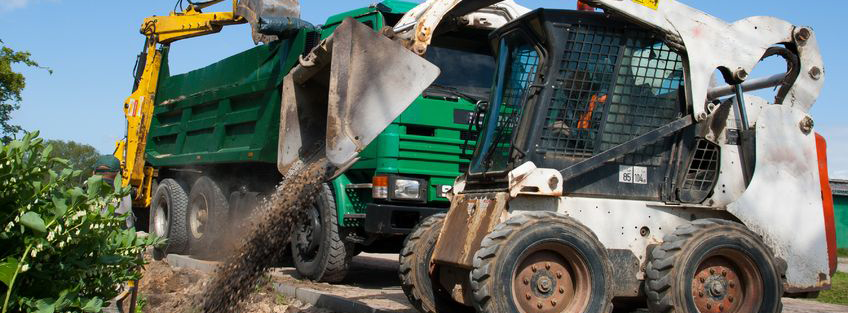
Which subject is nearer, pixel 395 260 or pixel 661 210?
pixel 661 210

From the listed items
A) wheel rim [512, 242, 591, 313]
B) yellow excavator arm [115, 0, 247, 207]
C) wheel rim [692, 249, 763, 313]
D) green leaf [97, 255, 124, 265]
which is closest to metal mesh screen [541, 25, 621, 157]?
wheel rim [512, 242, 591, 313]

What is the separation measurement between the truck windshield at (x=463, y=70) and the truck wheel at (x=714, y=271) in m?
3.59

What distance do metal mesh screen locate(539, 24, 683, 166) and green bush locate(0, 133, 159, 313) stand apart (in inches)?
101

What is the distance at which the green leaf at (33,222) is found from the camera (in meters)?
2.96

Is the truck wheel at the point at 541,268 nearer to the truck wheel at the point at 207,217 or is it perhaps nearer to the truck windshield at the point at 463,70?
the truck windshield at the point at 463,70

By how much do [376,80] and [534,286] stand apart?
1509 mm

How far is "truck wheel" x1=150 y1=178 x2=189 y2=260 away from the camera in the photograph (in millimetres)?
11273

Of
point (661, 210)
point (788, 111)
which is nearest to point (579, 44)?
point (661, 210)

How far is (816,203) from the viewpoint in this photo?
17.1 feet

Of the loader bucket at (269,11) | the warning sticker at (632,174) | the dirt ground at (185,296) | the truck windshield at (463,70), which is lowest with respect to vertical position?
the dirt ground at (185,296)

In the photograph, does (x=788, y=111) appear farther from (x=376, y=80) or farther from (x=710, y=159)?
(x=376, y=80)

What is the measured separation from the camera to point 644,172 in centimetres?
504

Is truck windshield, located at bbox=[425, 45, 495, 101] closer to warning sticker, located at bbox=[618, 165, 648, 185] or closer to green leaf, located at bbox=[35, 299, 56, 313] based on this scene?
warning sticker, located at bbox=[618, 165, 648, 185]

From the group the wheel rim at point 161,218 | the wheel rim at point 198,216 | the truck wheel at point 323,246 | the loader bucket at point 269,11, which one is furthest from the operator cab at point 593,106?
the wheel rim at point 161,218
